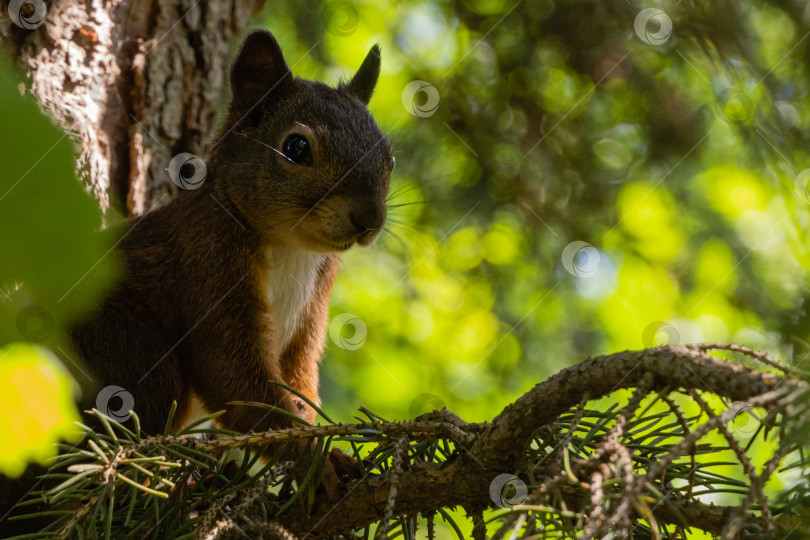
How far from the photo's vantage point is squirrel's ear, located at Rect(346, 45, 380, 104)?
2.46 metres

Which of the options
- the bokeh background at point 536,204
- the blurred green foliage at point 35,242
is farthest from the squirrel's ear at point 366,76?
the blurred green foliage at point 35,242

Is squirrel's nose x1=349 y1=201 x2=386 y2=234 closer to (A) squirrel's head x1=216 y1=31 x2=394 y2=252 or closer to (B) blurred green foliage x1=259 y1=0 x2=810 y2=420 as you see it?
(A) squirrel's head x1=216 y1=31 x2=394 y2=252

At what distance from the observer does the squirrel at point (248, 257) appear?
1.87 meters

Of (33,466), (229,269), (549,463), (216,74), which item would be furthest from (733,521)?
(216,74)

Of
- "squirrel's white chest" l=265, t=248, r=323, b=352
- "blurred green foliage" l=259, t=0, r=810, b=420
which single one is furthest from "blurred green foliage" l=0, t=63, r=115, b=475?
"blurred green foliage" l=259, t=0, r=810, b=420

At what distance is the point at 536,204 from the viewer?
324cm

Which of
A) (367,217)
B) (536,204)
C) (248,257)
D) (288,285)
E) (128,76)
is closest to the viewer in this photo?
(367,217)

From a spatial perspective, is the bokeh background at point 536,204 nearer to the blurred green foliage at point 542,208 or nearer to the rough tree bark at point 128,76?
the blurred green foliage at point 542,208

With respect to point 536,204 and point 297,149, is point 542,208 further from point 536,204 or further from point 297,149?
point 297,149

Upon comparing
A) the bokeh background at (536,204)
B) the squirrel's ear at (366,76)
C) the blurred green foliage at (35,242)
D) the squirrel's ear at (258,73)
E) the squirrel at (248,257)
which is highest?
the bokeh background at (536,204)

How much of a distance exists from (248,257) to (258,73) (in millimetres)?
571

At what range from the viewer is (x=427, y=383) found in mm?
3738

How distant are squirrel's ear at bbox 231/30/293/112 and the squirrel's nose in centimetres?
53

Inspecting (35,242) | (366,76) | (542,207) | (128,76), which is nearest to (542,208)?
(542,207)
